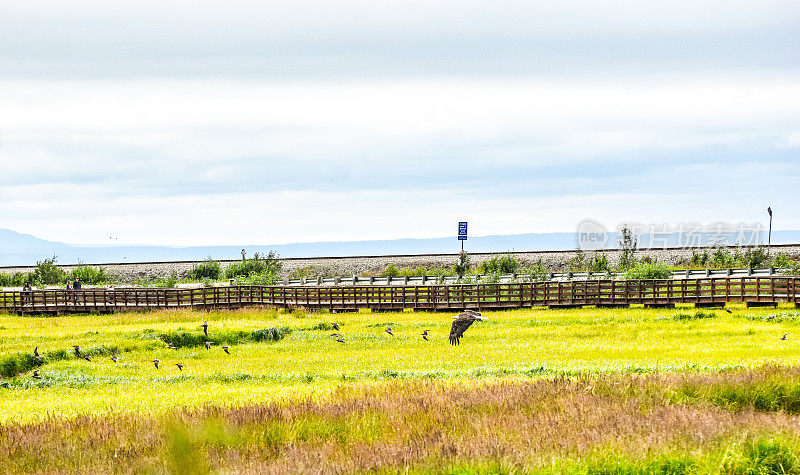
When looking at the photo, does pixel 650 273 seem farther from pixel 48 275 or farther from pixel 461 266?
pixel 48 275

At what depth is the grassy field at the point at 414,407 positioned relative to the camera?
10.8 m

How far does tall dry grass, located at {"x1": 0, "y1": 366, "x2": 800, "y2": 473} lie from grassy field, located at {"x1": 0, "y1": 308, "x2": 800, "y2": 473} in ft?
0.13

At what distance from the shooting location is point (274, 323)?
44.2m

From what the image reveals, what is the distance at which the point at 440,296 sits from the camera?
5294 cm

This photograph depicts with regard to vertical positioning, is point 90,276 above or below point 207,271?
below

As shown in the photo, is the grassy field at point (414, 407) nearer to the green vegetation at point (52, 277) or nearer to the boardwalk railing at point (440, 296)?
the boardwalk railing at point (440, 296)

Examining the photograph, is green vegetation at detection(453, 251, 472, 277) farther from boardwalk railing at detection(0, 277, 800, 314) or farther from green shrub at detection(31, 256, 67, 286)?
green shrub at detection(31, 256, 67, 286)

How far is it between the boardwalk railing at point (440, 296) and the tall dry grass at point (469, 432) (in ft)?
102

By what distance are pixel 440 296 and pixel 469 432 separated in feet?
133

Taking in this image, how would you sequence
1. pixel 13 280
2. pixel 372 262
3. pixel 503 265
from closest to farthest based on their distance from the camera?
pixel 503 265, pixel 13 280, pixel 372 262

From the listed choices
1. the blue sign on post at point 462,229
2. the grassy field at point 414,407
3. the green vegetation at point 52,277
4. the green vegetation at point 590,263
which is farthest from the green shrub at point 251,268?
the grassy field at point 414,407

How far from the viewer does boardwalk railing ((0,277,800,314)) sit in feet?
154

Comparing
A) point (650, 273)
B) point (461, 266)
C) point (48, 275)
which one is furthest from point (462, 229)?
point (48, 275)

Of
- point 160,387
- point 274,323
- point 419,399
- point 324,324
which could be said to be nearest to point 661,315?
point 324,324
